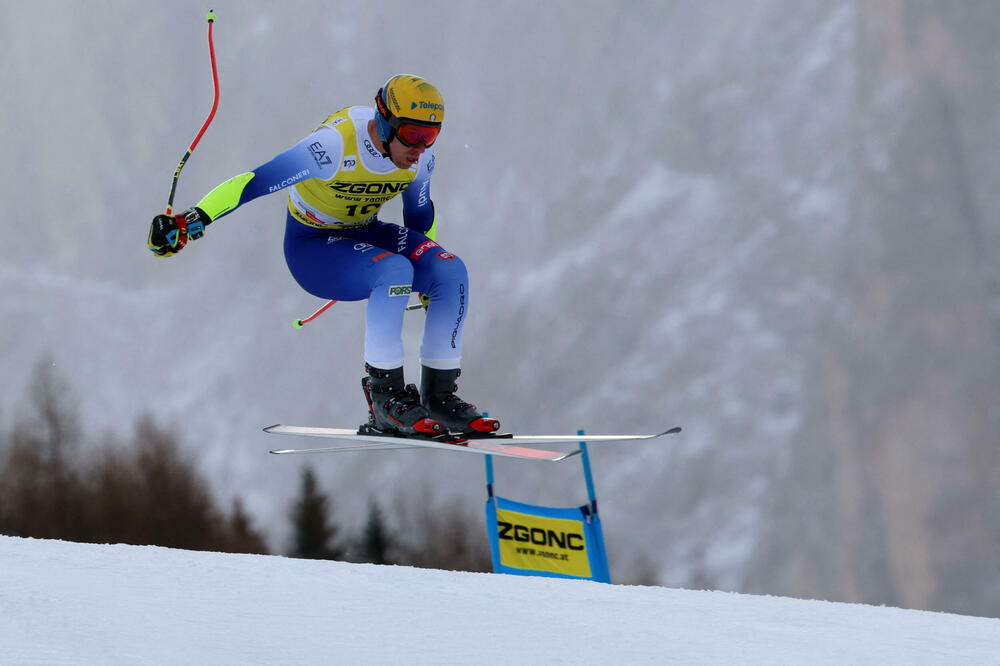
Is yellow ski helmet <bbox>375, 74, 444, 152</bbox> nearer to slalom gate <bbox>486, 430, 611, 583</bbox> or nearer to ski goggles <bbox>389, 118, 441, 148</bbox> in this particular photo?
ski goggles <bbox>389, 118, 441, 148</bbox>

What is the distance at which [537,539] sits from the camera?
30.3ft

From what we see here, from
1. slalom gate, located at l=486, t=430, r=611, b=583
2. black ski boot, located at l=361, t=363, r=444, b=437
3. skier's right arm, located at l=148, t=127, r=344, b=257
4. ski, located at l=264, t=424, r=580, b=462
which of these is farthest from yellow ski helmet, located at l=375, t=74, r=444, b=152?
slalom gate, located at l=486, t=430, r=611, b=583

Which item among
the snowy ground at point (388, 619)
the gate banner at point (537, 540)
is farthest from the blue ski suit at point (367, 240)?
the gate banner at point (537, 540)

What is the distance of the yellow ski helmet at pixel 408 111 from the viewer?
4.93 m

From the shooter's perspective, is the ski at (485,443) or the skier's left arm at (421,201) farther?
the skier's left arm at (421,201)

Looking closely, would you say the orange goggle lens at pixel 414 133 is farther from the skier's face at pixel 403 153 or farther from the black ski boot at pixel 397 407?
the black ski boot at pixel 397 407

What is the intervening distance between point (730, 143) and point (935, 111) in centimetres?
384

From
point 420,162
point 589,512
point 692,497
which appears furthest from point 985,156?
point 420,162

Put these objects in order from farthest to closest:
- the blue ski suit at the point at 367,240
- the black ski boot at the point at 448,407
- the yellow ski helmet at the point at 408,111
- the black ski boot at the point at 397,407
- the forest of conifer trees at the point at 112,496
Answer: the forest of conifer trees at the point at 112,496
the black ski boot at the point at 448,407
the black ski boot at the point at 397,407
the blue ski suit at the point at 367,240
the yellow ski helmet at the point at 408,111

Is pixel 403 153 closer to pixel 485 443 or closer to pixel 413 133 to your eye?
pixel 413 133

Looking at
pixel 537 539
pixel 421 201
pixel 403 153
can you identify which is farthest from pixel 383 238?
pixel 537 539

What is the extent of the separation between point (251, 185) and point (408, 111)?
847 mm

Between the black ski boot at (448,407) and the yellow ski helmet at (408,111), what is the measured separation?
132cm

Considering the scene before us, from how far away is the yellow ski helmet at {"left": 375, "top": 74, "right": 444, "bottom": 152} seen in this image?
4.93 meters
